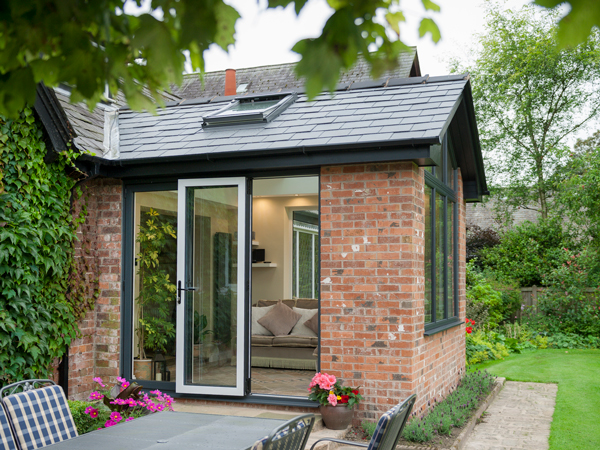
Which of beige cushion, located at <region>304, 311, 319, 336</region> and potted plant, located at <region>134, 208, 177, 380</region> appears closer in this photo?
potted plant, located at <region>134, 208, 177, 380</region>

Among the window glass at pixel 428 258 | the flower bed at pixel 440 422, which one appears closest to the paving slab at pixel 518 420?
the flower bed at pixel 440 422

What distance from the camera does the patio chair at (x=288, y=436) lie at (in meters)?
2.48

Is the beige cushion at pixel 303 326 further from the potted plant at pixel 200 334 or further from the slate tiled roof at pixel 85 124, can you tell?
the slate tiled roof at pixel 85 124

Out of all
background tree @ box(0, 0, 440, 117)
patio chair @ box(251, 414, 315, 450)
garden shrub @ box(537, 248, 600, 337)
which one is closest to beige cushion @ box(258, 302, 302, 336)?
patio chair @ box(251, 414, 315, 450)

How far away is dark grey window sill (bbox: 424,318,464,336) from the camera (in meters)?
6.17

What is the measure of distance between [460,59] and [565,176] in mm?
5856

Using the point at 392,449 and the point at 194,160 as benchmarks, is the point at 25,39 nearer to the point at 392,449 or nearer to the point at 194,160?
the point at 392,449

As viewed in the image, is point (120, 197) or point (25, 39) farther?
point (120, 197)

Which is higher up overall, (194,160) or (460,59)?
(460,59)

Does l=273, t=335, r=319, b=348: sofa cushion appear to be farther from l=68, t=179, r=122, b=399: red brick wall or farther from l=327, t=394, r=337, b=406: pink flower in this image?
l=327, t=394, r=337, b=406: pink flower

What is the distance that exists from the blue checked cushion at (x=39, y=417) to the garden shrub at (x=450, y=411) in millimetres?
2999

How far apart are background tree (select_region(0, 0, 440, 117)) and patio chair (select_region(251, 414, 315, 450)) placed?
1.60m

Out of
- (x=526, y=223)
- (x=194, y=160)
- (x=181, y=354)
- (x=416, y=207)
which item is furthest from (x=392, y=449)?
(x=526, y=223)

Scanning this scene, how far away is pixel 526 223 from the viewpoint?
16.9m
